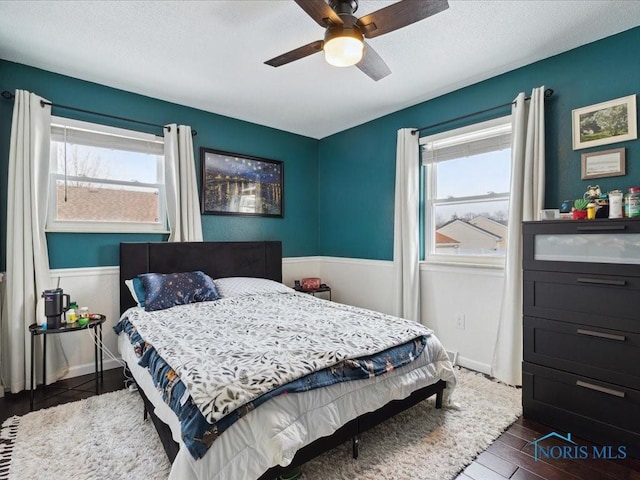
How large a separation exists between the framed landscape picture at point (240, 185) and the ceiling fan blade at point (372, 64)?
2.12m

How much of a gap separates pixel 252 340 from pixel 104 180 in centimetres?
228

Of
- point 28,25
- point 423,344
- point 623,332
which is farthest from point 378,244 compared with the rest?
point 28,25

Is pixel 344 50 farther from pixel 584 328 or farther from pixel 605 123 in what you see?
pixel 584 328

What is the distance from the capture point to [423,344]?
6.93ft

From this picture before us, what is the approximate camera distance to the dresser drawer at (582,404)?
5.99ft

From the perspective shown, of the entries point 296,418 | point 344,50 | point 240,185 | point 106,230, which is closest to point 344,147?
point 240,185

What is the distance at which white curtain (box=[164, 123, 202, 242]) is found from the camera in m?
3.30

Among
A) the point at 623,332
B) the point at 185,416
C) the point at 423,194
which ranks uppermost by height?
the point at 423,194

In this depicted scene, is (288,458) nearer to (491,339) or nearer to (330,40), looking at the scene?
Result: (330,40)

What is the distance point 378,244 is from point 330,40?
251 cm

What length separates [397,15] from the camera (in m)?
1.70

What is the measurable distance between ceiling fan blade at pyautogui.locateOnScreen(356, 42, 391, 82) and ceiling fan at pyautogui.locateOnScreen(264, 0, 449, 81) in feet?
0.15

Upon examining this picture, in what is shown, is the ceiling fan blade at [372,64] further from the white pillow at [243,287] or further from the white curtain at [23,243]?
the white curtain at [23,243]

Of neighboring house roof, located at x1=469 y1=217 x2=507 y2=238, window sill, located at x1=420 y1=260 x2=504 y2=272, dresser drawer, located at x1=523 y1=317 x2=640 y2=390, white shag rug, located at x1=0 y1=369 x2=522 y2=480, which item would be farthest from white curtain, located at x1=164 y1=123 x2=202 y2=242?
dresser drawer, located at x1=523 y1=317 x2=640 y2=390
